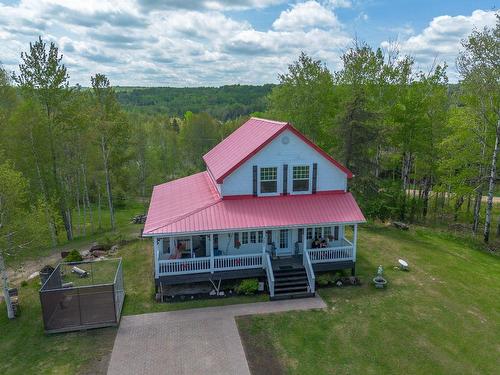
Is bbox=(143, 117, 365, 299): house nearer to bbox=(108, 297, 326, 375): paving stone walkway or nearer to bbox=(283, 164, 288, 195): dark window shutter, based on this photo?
bbox=(283, 164, 288, 195): dark window shutter

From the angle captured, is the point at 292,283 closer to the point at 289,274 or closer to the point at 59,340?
the point at 289,274

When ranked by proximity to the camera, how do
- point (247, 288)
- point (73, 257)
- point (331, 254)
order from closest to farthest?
1. point (247, 288)
2. point (331, 254)
3. point (73, 257)

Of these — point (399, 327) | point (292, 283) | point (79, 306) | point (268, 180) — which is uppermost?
point (268, 180)

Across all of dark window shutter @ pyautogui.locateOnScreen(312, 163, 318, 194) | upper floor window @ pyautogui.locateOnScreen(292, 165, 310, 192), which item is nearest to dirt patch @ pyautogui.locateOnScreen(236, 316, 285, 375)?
upper floor window @ pyautogui.locateOnScreen(292, 165, 310, 192)

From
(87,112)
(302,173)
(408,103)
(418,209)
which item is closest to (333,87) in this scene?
(408,103)

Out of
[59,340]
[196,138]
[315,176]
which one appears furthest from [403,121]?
[196,138]

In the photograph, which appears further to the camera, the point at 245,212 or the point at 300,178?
the point at 300,178

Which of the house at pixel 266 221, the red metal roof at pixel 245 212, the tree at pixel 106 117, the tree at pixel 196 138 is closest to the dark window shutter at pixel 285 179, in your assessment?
the house at pixel 266 221
